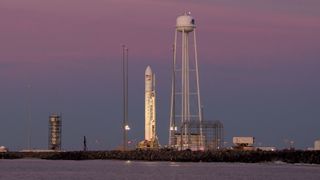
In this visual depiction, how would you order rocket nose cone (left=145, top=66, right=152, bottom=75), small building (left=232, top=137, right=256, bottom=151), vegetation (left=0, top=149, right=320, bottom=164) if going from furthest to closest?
rocket nose cone (left=145, top=66, right=152, bottom=75), small building (left=232, top=137, right=256, bottom=151), vegetation (left=0, top=149, right=320, bottom=164)

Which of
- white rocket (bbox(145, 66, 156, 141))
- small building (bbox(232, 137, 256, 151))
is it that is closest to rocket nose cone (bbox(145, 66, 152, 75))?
white rocket (bbox(145, 66, 156, 141))

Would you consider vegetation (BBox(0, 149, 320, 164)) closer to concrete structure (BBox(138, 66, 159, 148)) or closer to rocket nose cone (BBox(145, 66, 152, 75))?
concrete structure (BBox(138, 66, 159, 148))

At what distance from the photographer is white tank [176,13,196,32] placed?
496 ft

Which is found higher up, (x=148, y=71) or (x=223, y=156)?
(x=148, y=71)

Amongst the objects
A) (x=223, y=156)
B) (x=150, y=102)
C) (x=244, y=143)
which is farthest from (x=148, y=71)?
(x=223, y=156)

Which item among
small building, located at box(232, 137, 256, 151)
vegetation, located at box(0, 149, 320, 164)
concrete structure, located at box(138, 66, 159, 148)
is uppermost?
concrete structure, located at box(138, 66, 159, 148)

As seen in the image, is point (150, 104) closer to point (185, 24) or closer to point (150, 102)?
point (150, 102)

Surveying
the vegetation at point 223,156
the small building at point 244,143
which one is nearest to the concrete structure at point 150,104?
the vegetation at point 223,156

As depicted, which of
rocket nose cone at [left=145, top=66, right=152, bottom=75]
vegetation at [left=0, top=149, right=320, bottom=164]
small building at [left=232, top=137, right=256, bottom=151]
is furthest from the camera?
rocket nose cone at [left=145, top=66, right=152, bottom=75]

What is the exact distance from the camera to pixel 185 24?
5945 inches

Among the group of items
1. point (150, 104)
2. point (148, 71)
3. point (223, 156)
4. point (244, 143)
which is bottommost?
point (223, 156)

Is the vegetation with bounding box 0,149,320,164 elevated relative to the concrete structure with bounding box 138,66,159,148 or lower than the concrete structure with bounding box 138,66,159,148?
lower

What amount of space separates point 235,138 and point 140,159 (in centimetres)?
1969

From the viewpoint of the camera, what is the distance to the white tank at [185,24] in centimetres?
15112
